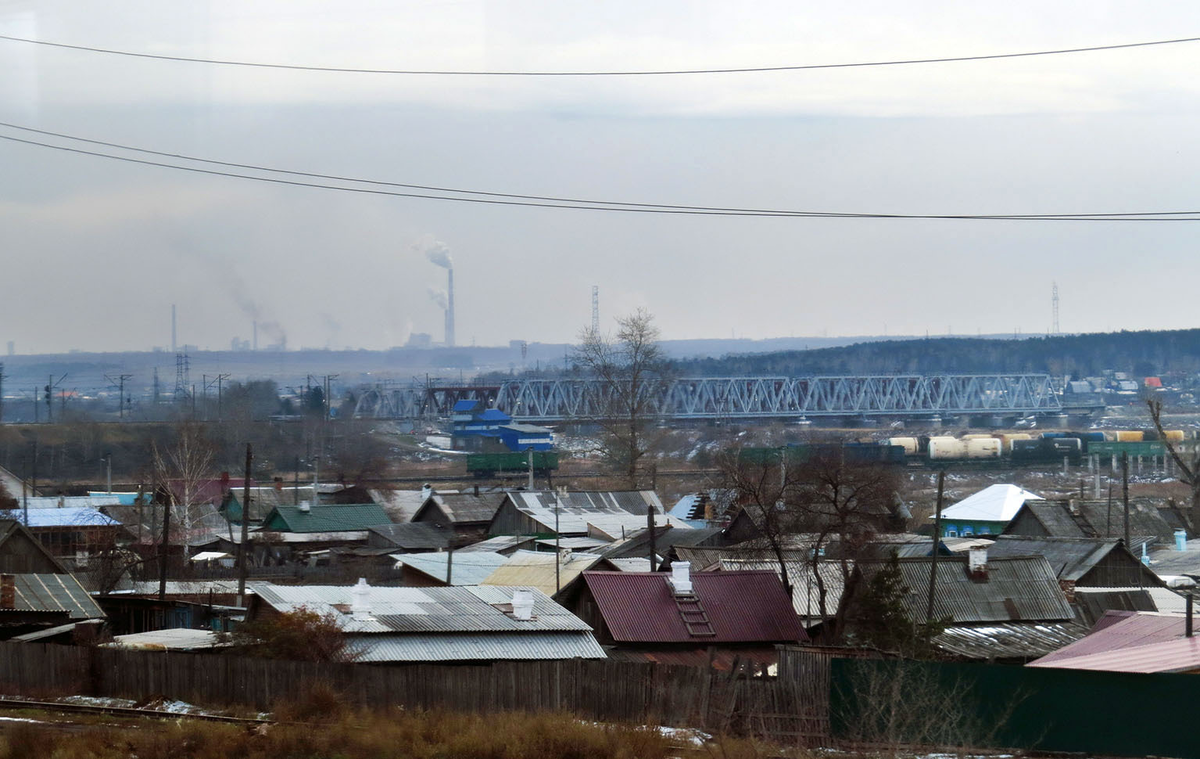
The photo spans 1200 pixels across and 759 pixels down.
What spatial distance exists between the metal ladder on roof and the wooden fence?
19.5ft

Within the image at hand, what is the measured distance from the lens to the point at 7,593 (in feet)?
85.1

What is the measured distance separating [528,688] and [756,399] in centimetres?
14988

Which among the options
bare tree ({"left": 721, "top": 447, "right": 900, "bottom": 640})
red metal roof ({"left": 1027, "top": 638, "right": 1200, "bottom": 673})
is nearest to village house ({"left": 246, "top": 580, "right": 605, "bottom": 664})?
bare tree ({"left": 721, "top": 447, "right": 900, "bottom": 640})

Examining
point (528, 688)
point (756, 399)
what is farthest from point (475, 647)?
point (756, 399)

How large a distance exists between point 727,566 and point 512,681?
12.6 m

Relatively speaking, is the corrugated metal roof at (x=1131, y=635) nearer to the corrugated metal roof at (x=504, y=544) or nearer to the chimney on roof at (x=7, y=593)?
the chimney on roof at (x=7, y=593)

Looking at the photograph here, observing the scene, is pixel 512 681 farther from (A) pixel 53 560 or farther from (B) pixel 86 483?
(B) pixel 86 483

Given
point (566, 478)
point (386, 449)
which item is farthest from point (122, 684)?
point (386, 449)

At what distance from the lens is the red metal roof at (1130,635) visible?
20266mm

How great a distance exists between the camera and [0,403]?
118500 millimetres

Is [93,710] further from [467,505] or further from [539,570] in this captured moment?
[467,505]

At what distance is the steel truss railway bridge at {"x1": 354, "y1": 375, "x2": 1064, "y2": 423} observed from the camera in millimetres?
155500

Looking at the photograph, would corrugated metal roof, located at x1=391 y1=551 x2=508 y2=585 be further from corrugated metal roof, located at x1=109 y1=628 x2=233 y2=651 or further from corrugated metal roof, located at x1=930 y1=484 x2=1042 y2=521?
corrugated metal roof, located at x1=930 y1=484 x2=1042 y2=521

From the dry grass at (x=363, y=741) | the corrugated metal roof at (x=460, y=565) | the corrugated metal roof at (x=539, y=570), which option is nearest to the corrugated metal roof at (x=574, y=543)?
the corrugated metal roof at (x=460, y=565)
